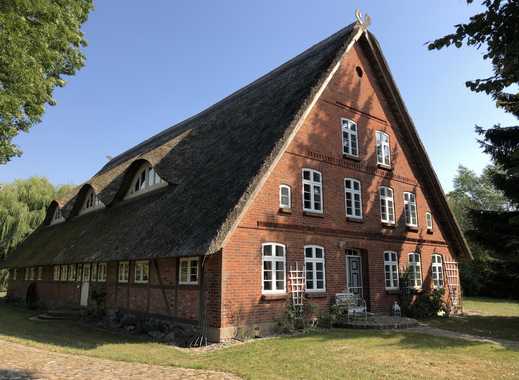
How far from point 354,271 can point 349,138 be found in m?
5.55

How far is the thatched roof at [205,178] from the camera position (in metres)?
12.8

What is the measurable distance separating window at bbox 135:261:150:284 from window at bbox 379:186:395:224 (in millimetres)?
10003

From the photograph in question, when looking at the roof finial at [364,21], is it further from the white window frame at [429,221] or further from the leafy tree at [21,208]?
the leafy tree at [21,208]

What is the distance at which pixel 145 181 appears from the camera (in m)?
19.6

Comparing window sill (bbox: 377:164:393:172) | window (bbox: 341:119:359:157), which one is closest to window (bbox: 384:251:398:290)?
window sill (bbox: 377:164:393:172)

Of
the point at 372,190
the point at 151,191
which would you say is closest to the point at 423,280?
the point at 372,190

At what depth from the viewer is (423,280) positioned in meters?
19.5

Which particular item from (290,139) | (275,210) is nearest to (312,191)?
(275,210)

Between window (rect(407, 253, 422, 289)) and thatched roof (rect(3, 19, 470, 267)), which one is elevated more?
thatched roof (rect(3, 19, 470, 267))

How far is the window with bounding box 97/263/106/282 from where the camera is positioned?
19.1m

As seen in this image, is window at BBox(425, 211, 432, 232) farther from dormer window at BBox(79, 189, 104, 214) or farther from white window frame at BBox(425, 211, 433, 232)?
dormer window at BBox(79, 189, 104, 214)

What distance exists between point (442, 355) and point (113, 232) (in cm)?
1324

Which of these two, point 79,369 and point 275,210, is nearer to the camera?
point 79,369

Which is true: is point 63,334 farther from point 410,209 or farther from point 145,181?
point 410,209
